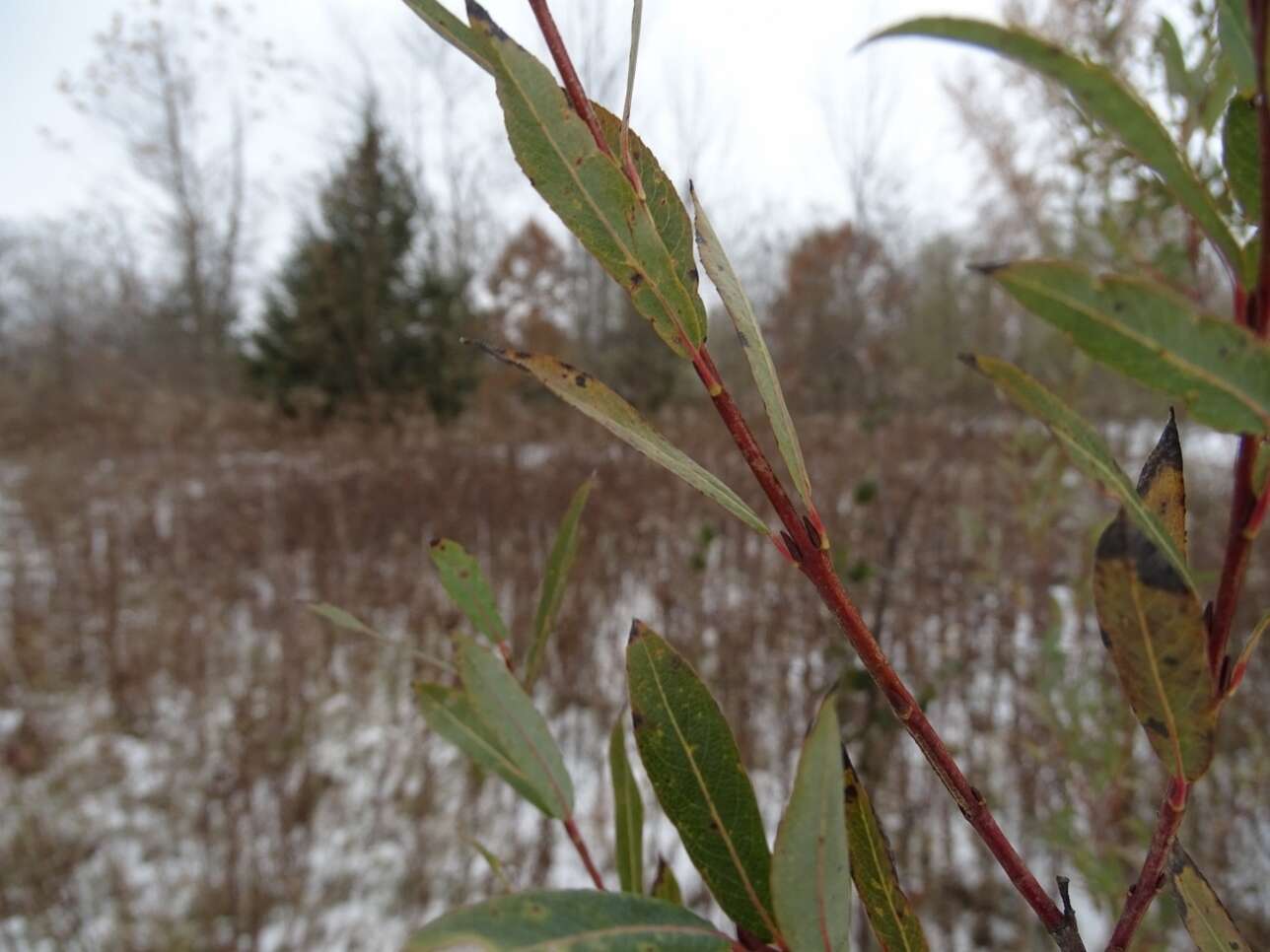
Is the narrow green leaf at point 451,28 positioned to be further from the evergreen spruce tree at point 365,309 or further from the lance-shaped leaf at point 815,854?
the evergreen spruce tree at point 365,309

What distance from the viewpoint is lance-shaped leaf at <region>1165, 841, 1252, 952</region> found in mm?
235

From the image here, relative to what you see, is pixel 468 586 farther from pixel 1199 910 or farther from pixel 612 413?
pixel 1199 910

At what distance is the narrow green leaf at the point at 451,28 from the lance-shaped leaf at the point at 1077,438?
14 cm

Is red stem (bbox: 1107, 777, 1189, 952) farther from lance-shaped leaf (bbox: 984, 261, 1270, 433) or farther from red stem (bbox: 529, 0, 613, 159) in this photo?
red stem (bbox: 529, 0, 613, 159)

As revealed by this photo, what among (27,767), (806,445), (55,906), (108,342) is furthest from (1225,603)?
(108,342)

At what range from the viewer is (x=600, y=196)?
22 centimetres

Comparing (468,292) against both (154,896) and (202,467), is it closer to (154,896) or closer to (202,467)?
(202,467)

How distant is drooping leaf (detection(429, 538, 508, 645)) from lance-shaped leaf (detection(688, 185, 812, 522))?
17 cm

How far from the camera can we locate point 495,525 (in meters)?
4.15

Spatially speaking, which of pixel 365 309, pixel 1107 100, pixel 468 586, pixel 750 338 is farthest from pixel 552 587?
pixel 365 309

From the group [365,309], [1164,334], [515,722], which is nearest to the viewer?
[1164,334]

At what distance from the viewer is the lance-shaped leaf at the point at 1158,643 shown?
166 millimetres

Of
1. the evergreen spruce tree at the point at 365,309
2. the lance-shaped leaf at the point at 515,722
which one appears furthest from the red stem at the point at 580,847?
the evergreen spruce tree at the point at 365,309

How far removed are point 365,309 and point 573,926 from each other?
7.74 metres
